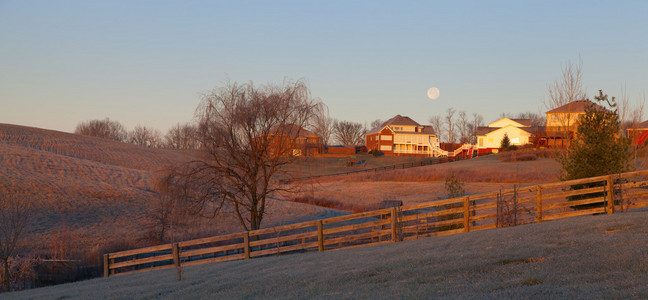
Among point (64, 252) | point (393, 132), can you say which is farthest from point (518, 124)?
point (64, 252)

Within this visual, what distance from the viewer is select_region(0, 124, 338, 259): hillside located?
98.2 feet

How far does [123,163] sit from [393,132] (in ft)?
195

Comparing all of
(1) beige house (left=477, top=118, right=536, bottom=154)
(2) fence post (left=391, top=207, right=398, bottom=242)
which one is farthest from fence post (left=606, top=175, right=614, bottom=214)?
(1) beige house (left=477, top=118, right=536, bottom=154)

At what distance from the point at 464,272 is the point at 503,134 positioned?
286 ft

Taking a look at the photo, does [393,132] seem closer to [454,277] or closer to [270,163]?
[270,163]

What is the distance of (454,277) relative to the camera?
837 cm

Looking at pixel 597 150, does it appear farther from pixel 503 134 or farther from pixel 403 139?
pixel 403 139

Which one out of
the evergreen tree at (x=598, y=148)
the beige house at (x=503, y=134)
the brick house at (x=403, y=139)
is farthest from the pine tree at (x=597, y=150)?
the brick house at (x=403, y=139)

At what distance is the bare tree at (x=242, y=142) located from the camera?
24.2 meters

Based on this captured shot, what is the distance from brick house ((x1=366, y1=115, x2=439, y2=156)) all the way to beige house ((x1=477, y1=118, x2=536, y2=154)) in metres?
12.6

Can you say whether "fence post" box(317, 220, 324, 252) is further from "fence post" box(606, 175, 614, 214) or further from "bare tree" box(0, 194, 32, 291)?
"bare tree" box(0, 194, 32, 291)

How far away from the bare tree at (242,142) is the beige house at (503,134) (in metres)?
70.4

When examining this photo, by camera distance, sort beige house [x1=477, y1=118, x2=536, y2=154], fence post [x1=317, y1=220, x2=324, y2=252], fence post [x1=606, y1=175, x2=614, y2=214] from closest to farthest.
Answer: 1. fence post [x1=606, y1=175, x2=614, y2=214]
2. fence post [x1=317, y1=220, x2=324, y2=252]
3. beige house [x1=477, y1=118, x2=536, y2=154]

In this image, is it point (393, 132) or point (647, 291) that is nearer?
point (647, 291)
